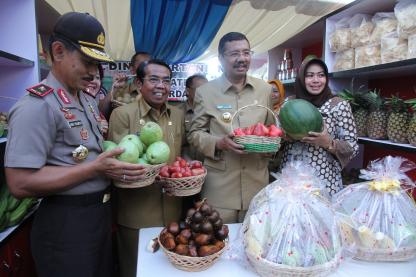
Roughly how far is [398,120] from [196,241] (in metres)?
1.91

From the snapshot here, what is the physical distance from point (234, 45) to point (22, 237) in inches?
80.4

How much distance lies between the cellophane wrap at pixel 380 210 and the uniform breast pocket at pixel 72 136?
1.36m

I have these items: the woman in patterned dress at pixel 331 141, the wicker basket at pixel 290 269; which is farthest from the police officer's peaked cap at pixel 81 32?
the woman in patterned dress at pixel 331 141

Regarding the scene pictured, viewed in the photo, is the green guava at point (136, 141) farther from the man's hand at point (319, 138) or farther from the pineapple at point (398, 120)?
the pineapple at point (398, 120)

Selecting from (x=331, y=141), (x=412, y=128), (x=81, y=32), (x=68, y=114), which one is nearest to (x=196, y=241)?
(x=68, y=114)

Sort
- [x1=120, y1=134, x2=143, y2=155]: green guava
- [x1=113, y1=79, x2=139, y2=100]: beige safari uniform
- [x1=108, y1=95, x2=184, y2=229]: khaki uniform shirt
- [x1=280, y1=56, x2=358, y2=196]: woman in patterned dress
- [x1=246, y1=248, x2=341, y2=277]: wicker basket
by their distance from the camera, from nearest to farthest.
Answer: [x1=246, y1=248, x2=341, y2=277]: wicker basket, [x1=120, y1=134, x2=143, y2=155]: green guava, [x1=280, y1=56, x2=358, y2=196]: woman in patterned dress, [x1=108, y1=95, x2=184, y2=229]: khaki uniform shirt, [x1=113, y1=79, x2=139, y2=100]: beige safari uniform

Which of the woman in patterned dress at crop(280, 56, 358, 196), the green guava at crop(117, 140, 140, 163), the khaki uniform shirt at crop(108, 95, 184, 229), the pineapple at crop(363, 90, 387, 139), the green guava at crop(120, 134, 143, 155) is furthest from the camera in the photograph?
the pineapple at crop(363, 90, 387, 139)

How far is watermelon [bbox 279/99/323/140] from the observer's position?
186 centimetres

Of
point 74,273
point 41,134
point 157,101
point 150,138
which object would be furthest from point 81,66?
point 74,273

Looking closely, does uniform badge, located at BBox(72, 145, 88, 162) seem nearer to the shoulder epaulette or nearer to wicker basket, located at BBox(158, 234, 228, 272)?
the shoulder epaulette

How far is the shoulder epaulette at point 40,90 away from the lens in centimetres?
134

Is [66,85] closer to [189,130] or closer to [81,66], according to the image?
[81,66]

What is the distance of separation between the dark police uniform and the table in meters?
0.31

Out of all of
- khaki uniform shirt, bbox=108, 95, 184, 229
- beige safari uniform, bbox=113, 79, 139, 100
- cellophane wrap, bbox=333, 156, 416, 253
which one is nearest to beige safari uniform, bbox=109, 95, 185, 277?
khaki uniform shirt, bbox=108, 95, 184, 229
